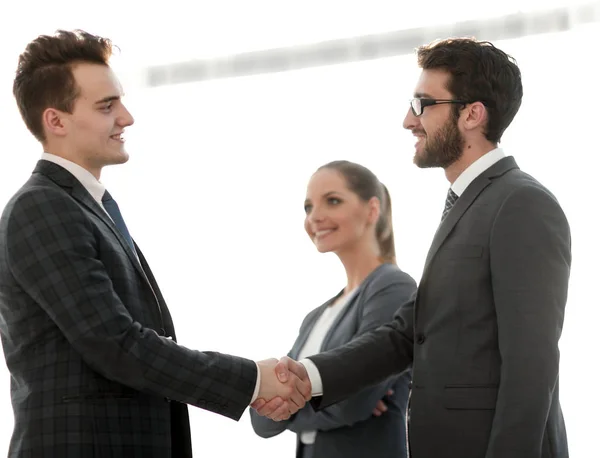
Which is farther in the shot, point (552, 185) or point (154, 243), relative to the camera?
point (154, 243)

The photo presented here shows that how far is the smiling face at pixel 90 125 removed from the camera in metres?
2.47

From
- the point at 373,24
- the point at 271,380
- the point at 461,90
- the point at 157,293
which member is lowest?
the point at 271,380

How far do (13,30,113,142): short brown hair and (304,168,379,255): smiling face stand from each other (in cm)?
102

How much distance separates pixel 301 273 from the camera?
493 cm

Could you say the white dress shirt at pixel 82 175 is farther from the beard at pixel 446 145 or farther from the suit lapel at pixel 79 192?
the beard at pixel 446 145

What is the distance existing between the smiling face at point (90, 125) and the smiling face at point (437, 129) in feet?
2.68

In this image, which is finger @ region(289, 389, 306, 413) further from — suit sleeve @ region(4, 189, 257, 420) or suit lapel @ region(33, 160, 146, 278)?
suit lapel @ region(33, 160, 146, 278)

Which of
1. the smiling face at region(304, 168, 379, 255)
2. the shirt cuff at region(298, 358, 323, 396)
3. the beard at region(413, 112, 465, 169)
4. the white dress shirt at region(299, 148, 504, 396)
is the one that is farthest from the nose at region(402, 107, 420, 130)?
the shirt cuff at region(298, 358, 323, 396)

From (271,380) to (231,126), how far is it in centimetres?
272

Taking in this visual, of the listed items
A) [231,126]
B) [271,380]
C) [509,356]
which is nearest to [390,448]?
[271,380]

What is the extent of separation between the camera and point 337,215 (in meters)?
3.18

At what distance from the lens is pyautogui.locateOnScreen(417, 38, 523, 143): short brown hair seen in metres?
2.47

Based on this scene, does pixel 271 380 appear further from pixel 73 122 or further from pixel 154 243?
pixel 154 243

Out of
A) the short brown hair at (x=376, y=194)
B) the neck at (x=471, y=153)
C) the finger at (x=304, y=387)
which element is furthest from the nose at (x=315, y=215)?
the neck at (x=471, y=153)
